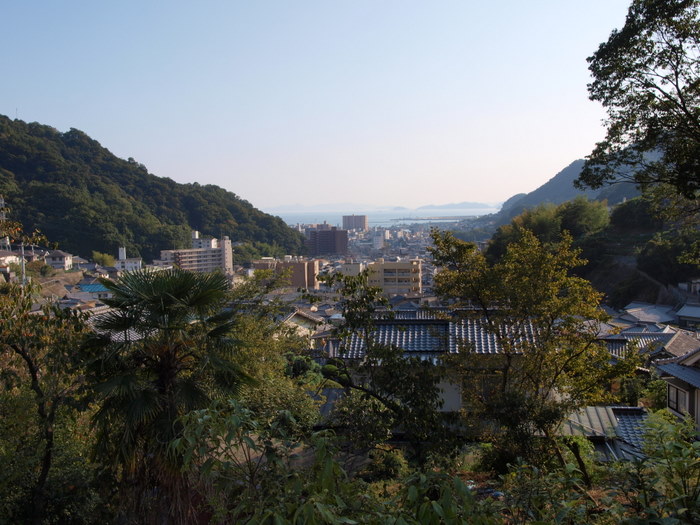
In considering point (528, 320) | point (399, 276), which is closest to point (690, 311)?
point (528, 320)

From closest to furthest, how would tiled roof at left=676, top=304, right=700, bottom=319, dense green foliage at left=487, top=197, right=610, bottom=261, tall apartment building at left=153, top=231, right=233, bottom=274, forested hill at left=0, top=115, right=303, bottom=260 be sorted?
1. tiled roof at left=676, top=304, right=700, bottom=319
2. dense green foliage at left=487, top=197, right=610, bottom=261
3. forested hill at left=0, top=115, right=303, bottom=260
4. tall apartment building at left=153, top=231, right=233, bottom=274

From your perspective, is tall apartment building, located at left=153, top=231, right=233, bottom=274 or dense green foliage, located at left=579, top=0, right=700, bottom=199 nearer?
dense green foliage, located at left=579, top=0, right=700, bottom=199

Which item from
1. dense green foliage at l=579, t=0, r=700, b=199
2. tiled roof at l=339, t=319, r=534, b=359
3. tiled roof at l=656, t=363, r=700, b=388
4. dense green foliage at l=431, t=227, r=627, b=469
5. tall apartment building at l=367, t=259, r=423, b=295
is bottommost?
tall apartment building at l=367, t=259, r=423, b=295

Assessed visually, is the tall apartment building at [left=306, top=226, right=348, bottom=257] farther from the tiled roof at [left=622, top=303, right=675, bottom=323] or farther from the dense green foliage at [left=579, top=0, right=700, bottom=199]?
the dense green foliage at [left=579, top=0, right=700, bottom=199]

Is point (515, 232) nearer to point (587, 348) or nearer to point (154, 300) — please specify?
point (587, 348)

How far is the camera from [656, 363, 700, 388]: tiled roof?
7613 mm

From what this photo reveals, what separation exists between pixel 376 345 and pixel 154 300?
159 centimetres

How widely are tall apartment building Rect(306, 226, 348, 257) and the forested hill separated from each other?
1377 cm

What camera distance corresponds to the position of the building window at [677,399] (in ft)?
26.5

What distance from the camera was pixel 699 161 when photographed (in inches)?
180

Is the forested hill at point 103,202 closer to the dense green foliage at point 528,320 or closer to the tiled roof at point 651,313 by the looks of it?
the tiled roof at point 651,313

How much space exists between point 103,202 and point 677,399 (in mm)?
56300

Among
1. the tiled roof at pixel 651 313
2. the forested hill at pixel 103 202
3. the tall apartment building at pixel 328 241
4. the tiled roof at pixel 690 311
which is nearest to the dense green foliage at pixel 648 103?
the tiled roof at pixel 651 313

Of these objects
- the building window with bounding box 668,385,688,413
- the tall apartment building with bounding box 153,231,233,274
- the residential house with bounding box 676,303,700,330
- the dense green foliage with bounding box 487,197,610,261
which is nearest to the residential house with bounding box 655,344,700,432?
the building window with bounding box 668,385,688,413
